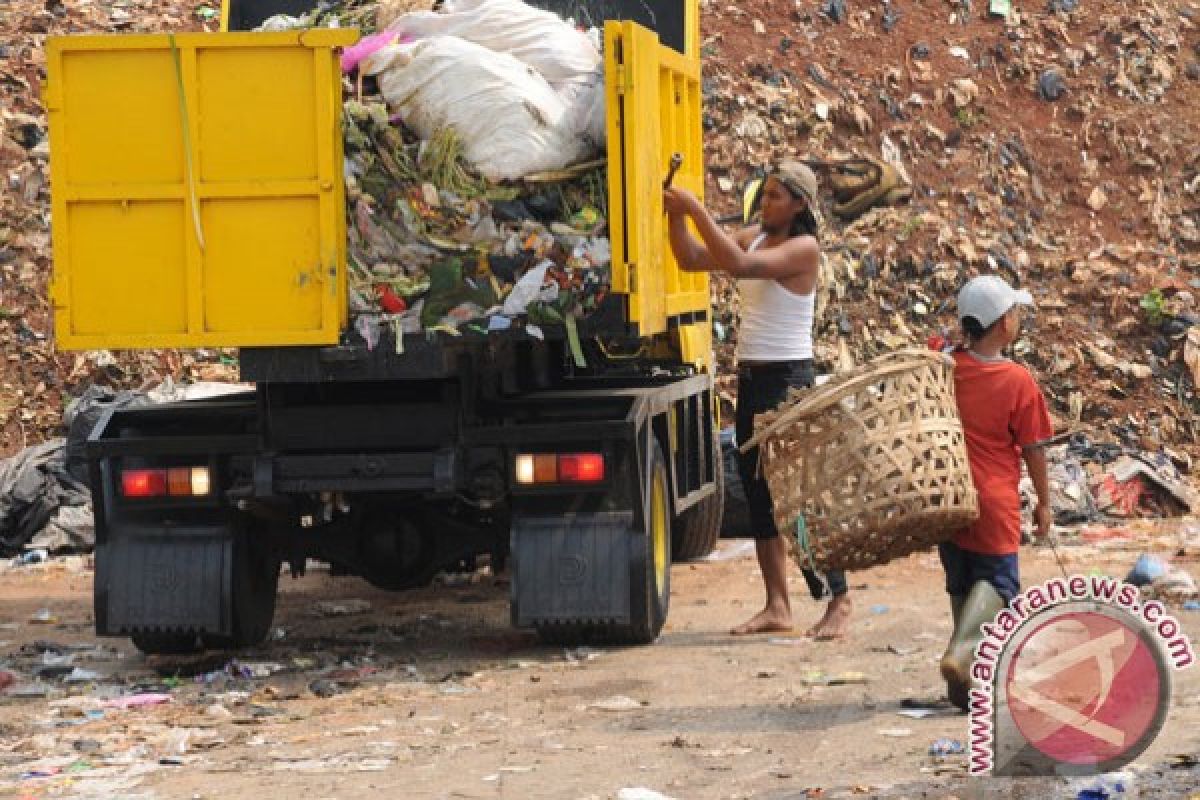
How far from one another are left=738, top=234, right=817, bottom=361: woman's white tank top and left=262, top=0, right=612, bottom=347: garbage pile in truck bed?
3.36 ft

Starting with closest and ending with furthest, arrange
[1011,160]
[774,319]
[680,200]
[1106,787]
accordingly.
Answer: [1106,787] → [680,200] → [774,319] → [1011,160]

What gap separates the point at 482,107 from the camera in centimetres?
877

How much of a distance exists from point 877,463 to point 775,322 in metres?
2.45

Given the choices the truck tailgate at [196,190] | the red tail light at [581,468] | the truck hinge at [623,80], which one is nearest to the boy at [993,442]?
the truck hinge at [623,80]

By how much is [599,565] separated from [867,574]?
2.98 m

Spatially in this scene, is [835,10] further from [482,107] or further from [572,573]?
[572,573]

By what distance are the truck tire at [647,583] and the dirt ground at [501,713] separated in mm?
104

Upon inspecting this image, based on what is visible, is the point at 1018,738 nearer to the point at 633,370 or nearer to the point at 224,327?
the point at 224,327

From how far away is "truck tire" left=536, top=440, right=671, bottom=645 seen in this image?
9.13 metres

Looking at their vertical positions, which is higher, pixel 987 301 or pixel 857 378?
pixel 987 301

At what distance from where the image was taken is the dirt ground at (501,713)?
668 cm

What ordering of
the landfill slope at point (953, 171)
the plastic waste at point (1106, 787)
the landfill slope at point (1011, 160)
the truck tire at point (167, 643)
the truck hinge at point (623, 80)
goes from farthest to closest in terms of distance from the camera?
1. the landfill slope at point (1011, 160)
2. the landfill slope at point (953, 171)
3. the truck tire at point (167, 643)
4. the truck hinge at point (623, 80)
5. the plastic waste at point (1106, 787)

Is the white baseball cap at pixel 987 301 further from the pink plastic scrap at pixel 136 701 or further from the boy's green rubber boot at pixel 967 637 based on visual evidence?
the pink plastic scrap at pixel 136 701

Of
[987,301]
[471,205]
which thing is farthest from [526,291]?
[987,301]
